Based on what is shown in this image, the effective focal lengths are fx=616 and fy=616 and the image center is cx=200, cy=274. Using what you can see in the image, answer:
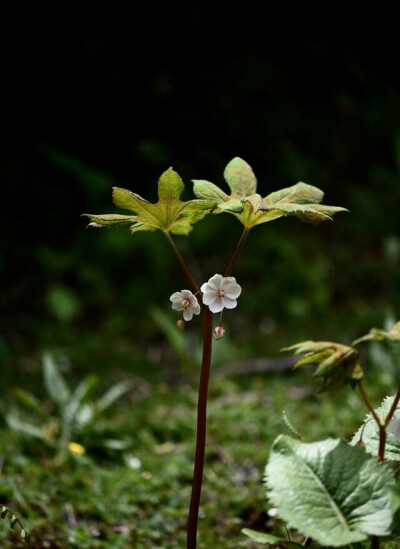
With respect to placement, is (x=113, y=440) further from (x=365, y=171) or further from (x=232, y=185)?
(x=365, y=171)

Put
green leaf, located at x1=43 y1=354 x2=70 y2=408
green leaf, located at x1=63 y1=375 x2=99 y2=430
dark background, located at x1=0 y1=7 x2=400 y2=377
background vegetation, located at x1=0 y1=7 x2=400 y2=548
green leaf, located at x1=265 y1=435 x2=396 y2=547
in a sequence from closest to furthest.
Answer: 1. green leaf, located at x1=265 y1=435 x2=396 y2=547
2. green leaf, located at x1=63 y1=375 x2=99 y2=430
3. green leaf, located at x1=43 y1=354 x2=70 y2=408
4. background vegetation, located at x1=0 y1=7 x2=400 y2=548
5. dark background, located at x1=0 y1=7 x2=400 y2=377

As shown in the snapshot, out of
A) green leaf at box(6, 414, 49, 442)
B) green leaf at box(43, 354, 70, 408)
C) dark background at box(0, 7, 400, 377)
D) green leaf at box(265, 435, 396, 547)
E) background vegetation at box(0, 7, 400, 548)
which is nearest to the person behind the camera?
green leaf at box(265, 435, 396, 547)

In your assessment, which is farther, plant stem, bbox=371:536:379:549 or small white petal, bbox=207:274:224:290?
small white petal, bbox=207:274:224:290

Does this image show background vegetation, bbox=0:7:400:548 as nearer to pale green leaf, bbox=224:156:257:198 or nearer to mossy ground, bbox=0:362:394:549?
mossy ground, bbox=0:362:394:549

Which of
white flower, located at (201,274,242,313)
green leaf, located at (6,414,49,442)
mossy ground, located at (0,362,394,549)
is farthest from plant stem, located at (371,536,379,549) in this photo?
green leaf, located at (6,414,49,442)

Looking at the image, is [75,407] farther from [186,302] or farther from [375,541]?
[375,541]

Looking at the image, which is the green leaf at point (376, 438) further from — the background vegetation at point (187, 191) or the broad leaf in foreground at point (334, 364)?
the background vegetation at point (187, 191)
